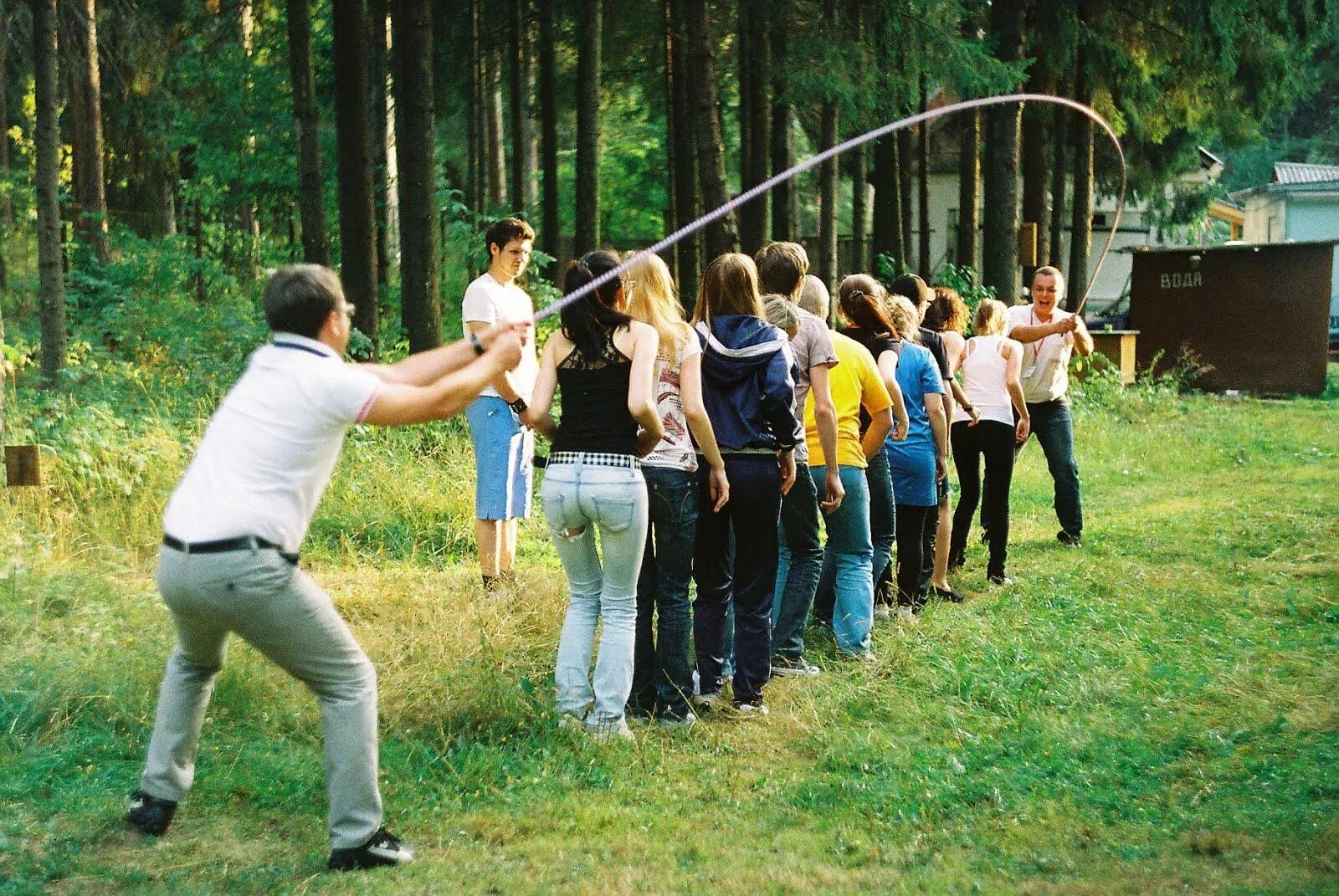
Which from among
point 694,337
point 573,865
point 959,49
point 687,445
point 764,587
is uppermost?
point 959,49

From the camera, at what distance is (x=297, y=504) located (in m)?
4.24

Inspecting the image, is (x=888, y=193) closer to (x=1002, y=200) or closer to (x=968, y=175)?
(x=1002, y=200)

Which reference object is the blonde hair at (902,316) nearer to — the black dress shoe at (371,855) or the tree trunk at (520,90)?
the black dress shoe at (371,855)

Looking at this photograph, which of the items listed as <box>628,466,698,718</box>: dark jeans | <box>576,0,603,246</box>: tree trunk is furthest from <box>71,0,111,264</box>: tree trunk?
<box>628,466,698,718</box>: dark jeans

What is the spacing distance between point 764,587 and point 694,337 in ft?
3.97

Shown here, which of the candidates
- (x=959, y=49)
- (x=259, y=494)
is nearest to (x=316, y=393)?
(x=259, y=494)

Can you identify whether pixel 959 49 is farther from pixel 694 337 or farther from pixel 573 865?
pixel 573 865

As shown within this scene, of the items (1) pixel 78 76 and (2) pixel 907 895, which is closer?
(2) pixel 907 895

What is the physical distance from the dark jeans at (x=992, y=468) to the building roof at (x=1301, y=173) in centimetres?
5017

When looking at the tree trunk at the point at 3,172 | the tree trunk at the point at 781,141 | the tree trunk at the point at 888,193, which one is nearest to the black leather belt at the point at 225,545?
the tree trunk at the point at 781,141

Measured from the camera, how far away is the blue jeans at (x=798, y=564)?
673cm

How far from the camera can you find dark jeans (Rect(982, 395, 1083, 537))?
33.4ft

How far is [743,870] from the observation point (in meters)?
4.41

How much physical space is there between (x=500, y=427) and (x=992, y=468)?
3409mm
